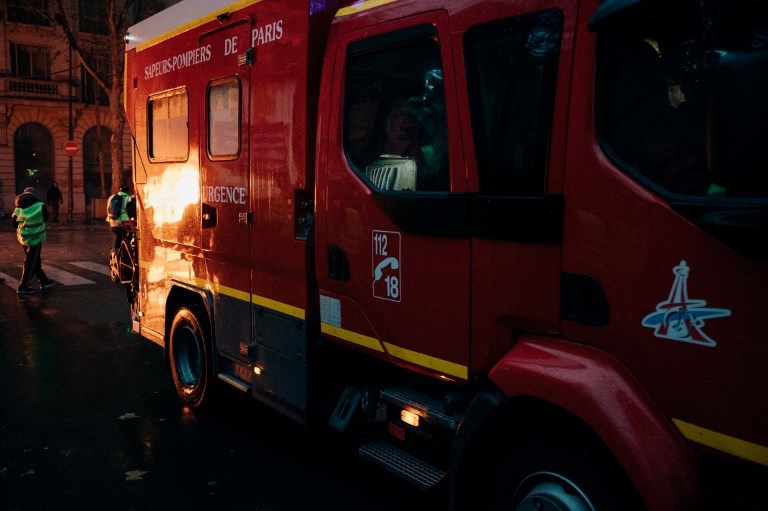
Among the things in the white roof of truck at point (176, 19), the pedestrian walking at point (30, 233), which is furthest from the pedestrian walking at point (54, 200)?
the white roof of truck at point (176, 19)

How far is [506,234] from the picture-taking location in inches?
108

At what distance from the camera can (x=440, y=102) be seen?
3055 millimetres

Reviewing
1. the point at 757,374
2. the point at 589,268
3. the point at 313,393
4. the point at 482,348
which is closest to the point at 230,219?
the point at 313,393

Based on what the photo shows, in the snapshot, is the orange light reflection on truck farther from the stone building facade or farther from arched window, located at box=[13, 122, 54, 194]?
arched window, located at box=[13, 122, 54, 194]

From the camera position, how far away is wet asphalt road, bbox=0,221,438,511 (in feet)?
13.2

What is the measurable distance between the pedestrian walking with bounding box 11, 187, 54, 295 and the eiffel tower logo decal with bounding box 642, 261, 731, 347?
1093cm

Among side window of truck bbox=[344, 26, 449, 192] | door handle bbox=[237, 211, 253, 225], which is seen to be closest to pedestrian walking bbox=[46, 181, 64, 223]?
door handle bbox=[237, 211, 253, 225]

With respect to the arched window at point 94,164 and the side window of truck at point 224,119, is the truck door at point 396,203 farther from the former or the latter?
the arched window at point 94,164

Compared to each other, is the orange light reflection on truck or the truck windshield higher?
the truck windshield

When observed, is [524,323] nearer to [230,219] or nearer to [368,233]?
[368,233]

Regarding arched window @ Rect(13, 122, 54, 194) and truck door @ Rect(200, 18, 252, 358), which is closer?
truck door @ Rect(200, 18, 252, 358)

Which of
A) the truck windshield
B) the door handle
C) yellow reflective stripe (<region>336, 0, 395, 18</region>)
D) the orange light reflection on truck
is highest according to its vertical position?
yellow reflective stripe (<region>336, 0, 395, 18</region>)

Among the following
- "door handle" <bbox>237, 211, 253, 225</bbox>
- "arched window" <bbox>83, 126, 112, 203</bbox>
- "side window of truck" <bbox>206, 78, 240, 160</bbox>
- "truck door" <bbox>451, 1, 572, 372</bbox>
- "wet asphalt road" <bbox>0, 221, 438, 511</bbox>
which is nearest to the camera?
"truck door" <bbox>451, 1, 572, 372</bbox>

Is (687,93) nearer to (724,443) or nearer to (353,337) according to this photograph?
(724,443)
